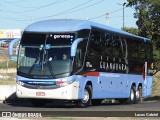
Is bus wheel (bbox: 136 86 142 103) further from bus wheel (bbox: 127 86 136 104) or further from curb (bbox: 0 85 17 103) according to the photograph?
curb (bbox: 0 85 17 103)

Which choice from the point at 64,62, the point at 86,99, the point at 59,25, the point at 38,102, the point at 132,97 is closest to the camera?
the point at 64,62

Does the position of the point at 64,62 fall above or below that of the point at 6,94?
above

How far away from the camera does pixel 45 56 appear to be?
2000 cm

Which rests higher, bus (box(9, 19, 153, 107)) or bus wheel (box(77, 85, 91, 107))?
bus (box(9, 19, 153, 107))

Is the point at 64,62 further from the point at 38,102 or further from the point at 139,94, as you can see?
the point at 139,94

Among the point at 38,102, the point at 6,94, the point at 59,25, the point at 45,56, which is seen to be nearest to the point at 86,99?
the point at 38,102

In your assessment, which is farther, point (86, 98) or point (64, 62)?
point (86, 98)

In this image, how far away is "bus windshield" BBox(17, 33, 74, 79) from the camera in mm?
19766

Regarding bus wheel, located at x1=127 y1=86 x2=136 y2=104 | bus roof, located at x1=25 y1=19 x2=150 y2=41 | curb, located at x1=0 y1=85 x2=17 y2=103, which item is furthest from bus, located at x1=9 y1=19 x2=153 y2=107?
bus wheel, located at x1=127 y1=86 x2=136 y2=104

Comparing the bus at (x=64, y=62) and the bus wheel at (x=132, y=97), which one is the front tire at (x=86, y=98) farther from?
the bus wheel at (x=132, y=97)

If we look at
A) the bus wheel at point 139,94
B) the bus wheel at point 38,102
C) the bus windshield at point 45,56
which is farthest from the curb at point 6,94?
the bus wheel at point 139,94

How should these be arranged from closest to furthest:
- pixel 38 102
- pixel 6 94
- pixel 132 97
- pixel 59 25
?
pixel 59 25
pixel 38 102
pixel 6 94
pixel 132 97

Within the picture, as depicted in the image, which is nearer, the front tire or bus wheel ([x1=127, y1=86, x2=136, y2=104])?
the front tire

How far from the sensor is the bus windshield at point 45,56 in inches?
778
